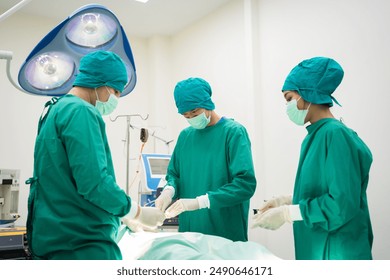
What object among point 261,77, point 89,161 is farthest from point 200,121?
point 261,77

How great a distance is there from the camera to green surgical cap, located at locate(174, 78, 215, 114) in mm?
1959

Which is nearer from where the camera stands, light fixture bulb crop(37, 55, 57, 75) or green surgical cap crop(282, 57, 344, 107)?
green surgical cap crop(282, 57, 344, 107)

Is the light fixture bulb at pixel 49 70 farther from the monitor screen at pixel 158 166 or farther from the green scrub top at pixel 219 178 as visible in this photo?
the monitor screen at pixel 158 166

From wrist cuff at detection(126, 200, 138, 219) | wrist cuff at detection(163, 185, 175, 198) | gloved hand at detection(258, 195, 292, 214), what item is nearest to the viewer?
wrist cuff at detection(126, 200, 138, 219)

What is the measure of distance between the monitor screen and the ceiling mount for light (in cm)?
161

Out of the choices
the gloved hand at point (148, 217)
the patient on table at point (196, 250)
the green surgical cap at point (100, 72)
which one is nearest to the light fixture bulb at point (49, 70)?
the green surgical cap at point (100, 72)

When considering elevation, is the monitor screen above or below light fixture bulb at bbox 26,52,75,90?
below

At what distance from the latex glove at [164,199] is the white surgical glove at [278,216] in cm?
47

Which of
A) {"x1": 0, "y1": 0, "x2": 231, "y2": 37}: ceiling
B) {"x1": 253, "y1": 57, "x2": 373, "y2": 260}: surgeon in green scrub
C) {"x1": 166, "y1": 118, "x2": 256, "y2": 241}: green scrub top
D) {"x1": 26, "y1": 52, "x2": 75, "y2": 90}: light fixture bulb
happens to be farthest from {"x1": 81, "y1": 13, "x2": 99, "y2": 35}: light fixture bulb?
{"x1": 0, "y1": 0, "x2": 231, "y2": 37}: ceiling

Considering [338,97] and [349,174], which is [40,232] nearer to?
[349,174]

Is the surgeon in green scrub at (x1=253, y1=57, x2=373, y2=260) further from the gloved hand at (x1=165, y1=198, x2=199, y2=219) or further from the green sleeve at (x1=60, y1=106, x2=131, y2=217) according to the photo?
the green sleeve at (x1=60, y1=106, x2=131, y2=217)

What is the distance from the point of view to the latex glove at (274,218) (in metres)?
1.56

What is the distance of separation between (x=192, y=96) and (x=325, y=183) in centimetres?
80
